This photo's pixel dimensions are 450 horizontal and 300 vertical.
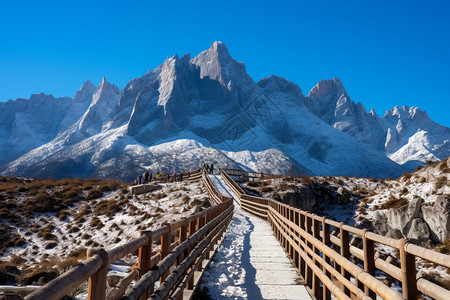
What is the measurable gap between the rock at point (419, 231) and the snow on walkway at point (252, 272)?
13.6 m

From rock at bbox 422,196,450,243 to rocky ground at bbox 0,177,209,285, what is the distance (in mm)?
15742

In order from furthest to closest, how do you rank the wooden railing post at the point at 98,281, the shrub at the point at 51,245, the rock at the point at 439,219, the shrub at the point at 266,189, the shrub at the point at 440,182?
the shrub at the point at 266,189 → the shrub at the point at 440,182 → the shrub at the point at 51,245 → the rock at the point at 439,219 → the wooden railing post at the point at 98,281

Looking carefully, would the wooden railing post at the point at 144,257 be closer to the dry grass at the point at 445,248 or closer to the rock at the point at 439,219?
the dry grass at the point at 445,248

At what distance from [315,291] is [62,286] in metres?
6.13

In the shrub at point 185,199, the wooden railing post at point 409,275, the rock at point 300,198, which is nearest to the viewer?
the wooden railing post at point 409,275

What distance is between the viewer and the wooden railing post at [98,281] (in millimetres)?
2619

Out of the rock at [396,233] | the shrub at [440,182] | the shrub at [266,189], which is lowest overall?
the rock at [396,233]

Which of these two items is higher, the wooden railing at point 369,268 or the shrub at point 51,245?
the wooden railing at point 369,268

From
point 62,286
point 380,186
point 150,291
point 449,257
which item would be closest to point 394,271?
point 449,257

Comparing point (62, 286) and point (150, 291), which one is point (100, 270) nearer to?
point (62, 286)

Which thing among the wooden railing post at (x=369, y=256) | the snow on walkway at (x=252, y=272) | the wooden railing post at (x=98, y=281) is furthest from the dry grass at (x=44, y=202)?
the wooden railing post at (x=369, y=256)

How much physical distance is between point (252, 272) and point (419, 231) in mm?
18901

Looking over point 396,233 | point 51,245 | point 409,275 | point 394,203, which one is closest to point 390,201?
point 394,203

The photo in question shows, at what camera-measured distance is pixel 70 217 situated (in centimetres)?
2878
